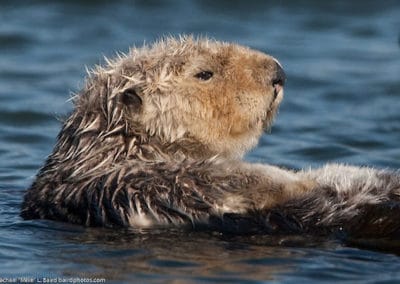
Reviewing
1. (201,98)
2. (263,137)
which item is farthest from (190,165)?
(263,137)

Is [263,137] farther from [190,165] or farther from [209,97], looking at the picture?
[190,165]

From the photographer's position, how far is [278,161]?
902cm

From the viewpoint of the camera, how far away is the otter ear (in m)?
6.17

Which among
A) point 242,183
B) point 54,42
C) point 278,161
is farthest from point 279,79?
point 54,42

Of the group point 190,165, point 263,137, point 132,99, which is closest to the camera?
point 190,165

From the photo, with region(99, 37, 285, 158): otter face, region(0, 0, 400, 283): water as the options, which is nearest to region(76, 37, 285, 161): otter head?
region(99, 37, 285, 158): otter face

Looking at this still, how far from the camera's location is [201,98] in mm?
6219

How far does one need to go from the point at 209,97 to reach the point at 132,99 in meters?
0.44

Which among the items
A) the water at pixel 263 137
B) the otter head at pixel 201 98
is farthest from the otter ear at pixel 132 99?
the water at pixel 263 137

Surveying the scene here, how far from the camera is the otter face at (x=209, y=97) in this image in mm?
6184

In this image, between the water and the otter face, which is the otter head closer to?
the otter face

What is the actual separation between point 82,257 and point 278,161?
3652mm

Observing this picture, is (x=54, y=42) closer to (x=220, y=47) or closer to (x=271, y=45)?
(x=271, y=45)

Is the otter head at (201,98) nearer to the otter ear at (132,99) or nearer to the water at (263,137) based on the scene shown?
the otter ear at (132,99)
